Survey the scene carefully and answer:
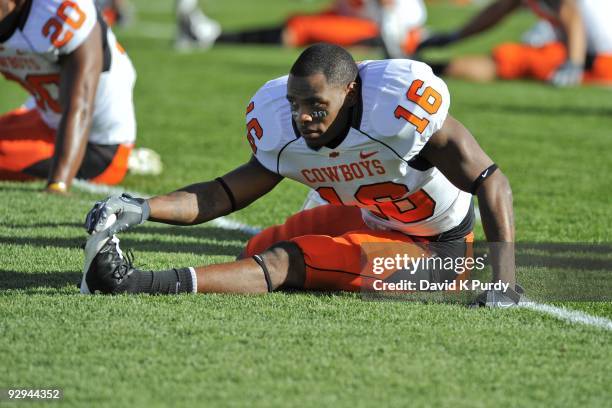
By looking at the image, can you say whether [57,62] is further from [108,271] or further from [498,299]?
[498,299]

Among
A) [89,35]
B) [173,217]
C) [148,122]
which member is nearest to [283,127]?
[173,217]

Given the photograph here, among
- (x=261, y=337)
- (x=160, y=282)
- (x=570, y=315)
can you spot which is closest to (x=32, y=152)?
(x=160, y=282)

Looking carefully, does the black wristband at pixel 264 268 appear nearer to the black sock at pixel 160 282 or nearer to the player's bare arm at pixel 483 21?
the black sock at pixel 160 282

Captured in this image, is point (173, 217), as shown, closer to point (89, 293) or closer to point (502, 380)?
point (89, 293)

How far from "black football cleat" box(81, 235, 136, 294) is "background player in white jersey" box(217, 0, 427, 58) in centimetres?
938

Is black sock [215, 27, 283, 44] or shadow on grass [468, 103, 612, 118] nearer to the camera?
shadow on grass [468, 103, 612, 118]

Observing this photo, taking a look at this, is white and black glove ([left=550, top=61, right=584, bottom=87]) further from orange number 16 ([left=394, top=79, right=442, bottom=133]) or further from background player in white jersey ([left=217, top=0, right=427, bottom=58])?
orange number 16 ([left=394, top=79, right=442, bottom=133])

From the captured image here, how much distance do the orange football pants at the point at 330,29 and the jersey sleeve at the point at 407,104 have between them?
1007 centimetres

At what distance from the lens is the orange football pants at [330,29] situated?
14516 mm

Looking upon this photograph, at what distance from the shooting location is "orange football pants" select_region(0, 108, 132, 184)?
6.77 m

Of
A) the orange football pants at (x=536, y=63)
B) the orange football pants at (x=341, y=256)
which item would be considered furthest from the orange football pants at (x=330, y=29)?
the orange football pants at (x=341, y=256)

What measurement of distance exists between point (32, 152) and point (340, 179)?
3005 mm

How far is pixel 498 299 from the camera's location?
418 cm

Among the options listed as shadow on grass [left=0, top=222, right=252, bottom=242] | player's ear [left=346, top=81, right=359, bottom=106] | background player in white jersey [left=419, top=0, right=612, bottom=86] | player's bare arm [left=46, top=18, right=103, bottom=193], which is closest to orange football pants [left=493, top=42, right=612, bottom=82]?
background player in white jersey [left=419, top=0, right=612, bottom=86]
